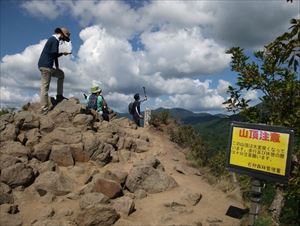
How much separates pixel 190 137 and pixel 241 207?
8067mm

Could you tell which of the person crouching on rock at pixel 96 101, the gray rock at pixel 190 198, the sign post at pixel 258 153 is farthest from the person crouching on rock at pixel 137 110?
the sign post at pixel 258 153

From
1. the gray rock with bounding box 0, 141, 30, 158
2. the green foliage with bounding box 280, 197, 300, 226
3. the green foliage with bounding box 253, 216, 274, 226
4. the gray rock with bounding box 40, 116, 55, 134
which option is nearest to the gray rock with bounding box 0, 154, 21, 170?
the gray rock with bounding box 0, 141, 30, 158

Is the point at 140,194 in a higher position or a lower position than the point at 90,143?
lower

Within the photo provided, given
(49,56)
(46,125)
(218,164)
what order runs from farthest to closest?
(218,164), (46,125), (49,56)

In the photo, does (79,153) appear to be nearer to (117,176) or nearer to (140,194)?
(117,176)

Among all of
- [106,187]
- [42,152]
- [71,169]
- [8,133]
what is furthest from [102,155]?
[8,133]

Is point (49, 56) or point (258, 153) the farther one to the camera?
point (49, 56)

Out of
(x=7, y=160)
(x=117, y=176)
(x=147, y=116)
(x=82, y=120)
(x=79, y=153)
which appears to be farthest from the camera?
(x=147, y=116)

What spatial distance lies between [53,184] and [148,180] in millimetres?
3022

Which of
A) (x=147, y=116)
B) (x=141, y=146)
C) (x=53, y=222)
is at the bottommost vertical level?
(x=53, y=222)

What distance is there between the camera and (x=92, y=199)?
35.8 ft

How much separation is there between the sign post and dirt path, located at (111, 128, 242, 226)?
410 centimetres

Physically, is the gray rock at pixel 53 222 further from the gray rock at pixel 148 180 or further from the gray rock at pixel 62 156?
the gray rock at pixel 62 156

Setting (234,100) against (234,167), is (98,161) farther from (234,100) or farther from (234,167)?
(234,167)
